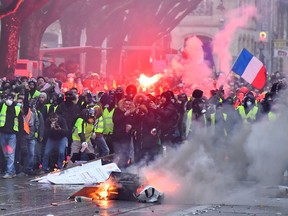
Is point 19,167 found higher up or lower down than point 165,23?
lower down

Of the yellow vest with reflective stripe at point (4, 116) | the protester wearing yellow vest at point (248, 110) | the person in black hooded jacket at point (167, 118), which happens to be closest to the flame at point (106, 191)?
the protester wearing yellow vest at point (248, 110)

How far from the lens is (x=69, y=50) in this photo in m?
43.2

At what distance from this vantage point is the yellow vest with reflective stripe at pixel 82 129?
20094 millimetres

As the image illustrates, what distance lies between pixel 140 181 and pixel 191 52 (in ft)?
67.4

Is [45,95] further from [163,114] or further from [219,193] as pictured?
[219,193]

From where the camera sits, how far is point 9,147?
1998 cm

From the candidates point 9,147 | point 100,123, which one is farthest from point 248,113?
point 9,147

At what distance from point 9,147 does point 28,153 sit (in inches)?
30.9

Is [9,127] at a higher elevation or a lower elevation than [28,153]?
higher

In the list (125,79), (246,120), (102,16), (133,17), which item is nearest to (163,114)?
(246,120)

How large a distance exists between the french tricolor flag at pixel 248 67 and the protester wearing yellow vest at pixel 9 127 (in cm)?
491

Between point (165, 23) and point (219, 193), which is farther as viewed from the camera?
point (165, 23)

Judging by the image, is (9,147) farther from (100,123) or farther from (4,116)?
(100,123)

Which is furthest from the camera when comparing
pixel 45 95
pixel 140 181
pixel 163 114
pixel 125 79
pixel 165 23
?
pixel 165 23
